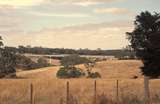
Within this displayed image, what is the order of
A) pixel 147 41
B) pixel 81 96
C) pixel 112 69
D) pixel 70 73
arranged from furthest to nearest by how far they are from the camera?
pixel 112 69, pixel 70 73, pixel 147 41, pixel 81 96

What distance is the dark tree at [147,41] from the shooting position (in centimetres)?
8544

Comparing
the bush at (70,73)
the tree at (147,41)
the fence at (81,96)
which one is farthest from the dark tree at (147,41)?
the fence at (81,96)

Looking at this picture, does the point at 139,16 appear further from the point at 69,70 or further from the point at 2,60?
the point at 2,60

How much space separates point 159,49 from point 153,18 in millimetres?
7941

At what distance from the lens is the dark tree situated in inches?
3364

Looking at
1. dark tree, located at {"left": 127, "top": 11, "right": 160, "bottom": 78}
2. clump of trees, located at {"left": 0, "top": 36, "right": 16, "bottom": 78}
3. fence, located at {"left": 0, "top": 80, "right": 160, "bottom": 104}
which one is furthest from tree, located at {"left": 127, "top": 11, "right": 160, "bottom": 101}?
fence, located at {"left": 0, "top": 80, "right": 160, "bottom": 104}

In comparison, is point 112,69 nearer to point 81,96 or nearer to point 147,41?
point 147,41

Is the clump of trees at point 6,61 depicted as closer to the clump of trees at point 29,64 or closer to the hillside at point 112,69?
the hillside at point 112,69

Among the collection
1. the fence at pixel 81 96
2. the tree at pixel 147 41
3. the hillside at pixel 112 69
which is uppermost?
the tree at pixel 147 41

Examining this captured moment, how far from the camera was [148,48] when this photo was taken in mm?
86625

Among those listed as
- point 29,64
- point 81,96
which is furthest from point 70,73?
point 81,96

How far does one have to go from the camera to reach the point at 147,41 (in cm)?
8781

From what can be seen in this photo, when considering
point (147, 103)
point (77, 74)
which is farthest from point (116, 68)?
point (147, 103)

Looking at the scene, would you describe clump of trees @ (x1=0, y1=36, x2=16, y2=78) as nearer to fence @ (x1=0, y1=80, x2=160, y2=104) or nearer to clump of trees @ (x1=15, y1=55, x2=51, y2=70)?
clump of trees @ (x1=15, y1=55, x2=51, y2=70)
